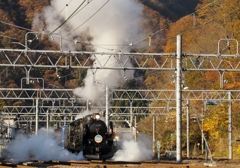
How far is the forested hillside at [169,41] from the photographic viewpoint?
52.9 metres

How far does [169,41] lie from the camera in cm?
7825

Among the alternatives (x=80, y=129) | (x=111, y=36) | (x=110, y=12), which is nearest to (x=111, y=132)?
(x=80, y=129)

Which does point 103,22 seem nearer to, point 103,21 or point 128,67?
point 103,21

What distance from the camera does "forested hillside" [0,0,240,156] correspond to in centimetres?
5291

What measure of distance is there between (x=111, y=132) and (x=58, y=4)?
61.1m

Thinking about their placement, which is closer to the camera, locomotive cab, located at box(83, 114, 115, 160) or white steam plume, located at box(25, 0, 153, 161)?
locomotive cab, located at box(83, 114, 115, 160)

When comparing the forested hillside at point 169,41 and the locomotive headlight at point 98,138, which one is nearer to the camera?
the locomotive headlight at point 98,138

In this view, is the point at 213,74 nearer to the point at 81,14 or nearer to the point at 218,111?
the point at 218,111

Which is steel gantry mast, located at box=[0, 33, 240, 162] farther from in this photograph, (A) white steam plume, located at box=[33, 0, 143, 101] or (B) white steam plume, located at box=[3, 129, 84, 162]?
(A) white steam plume, located at box=[33, 0, 143, 101]

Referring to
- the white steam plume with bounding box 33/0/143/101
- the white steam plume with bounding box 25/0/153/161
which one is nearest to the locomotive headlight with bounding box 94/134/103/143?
the white steam plume with bounding box 25/0/153/161

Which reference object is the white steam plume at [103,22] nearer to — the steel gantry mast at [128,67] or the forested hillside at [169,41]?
the forested hillside at [169,41]

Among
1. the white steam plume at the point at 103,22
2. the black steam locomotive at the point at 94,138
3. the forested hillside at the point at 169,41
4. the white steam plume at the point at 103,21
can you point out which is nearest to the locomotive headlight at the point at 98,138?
the black steam locomotive at the point at 94,138

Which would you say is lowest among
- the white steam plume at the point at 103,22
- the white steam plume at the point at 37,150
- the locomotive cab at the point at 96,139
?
the white steam plume at the point at 37,150

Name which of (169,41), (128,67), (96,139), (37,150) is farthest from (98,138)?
(169,41)
